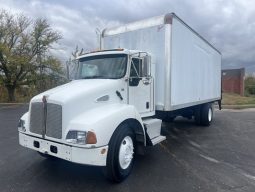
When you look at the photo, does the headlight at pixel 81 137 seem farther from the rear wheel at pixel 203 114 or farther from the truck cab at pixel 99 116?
the rear wheel at pixel 203 114

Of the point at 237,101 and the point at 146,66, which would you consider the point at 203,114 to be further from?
the point at 237,101

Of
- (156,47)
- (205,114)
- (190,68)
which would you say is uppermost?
(156,47)

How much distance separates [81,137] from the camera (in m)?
→ 4.32

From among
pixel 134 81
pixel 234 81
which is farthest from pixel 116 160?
pixel 234 81

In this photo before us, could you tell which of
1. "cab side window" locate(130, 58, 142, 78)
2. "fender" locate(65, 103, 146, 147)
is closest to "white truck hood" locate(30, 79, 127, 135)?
"fender" locate(65, 103, 146, 147)

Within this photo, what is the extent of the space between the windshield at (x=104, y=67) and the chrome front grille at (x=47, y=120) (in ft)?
5.00

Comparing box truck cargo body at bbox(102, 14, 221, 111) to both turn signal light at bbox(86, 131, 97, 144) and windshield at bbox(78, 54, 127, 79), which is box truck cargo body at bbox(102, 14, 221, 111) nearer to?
windshield at bbox(78, 54, 127, 79)

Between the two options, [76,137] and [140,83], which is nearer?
[76,137]

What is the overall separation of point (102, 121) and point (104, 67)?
1807 mm

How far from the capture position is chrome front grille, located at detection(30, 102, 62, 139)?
4.58 metres

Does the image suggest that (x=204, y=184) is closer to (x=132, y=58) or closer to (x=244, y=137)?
(x=132, y=58)

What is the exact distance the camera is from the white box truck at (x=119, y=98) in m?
4.50

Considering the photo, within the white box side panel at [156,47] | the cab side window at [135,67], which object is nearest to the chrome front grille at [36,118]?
the cab side window at [135,67]

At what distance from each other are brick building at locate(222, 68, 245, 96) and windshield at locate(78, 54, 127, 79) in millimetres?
37748
